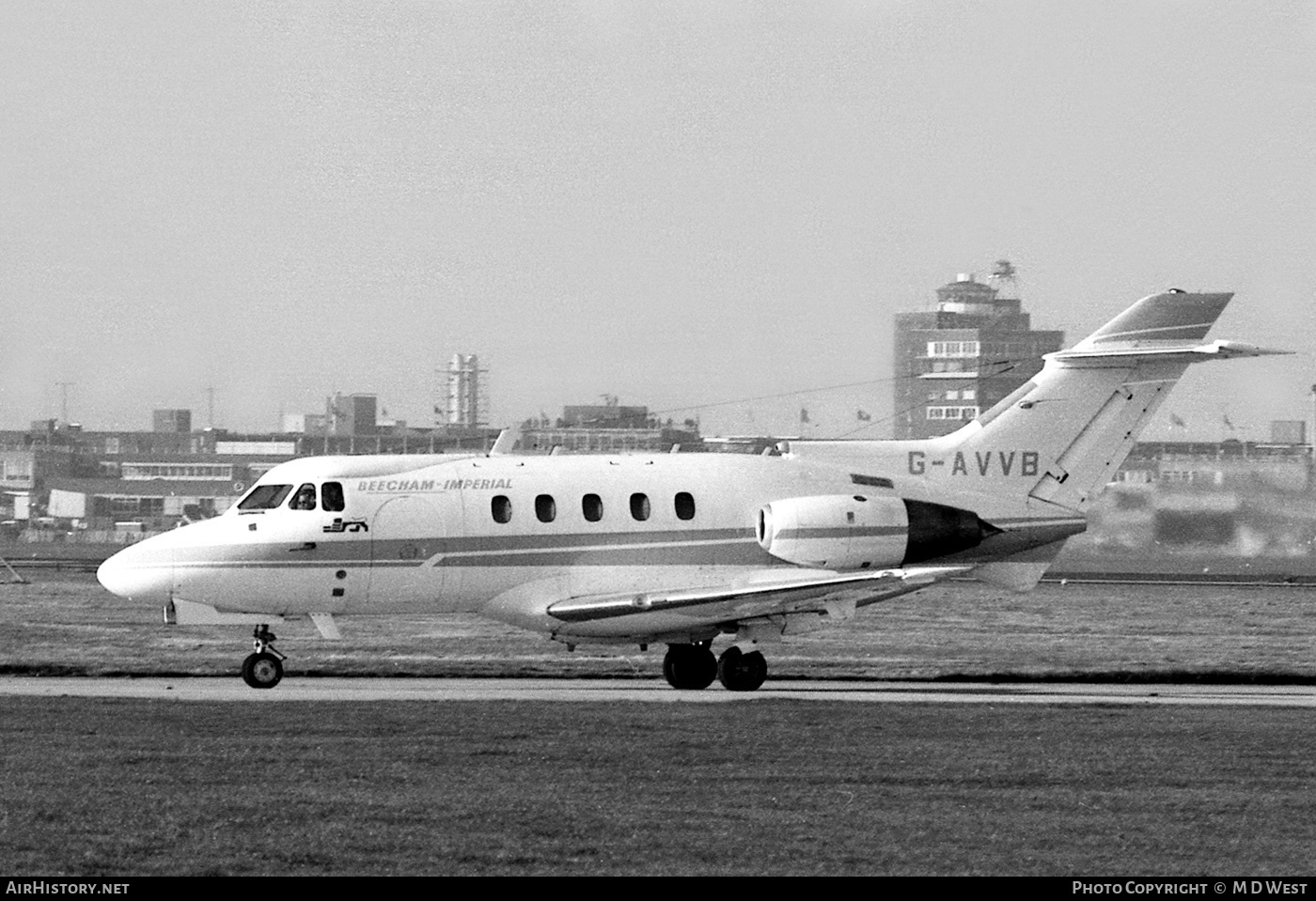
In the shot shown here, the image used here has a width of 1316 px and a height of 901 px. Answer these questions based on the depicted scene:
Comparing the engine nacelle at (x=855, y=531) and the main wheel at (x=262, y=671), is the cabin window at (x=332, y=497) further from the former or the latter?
the engine nacelle at (x=855, y=531)

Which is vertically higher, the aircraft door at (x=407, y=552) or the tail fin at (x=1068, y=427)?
the tail fin at (x=1068, y=427)

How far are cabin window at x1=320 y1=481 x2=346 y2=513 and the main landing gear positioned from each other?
5.40 metres

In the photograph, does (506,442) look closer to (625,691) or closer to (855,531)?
(625,691)

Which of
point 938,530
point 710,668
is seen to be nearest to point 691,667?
point 710,668

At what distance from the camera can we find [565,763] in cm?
2091

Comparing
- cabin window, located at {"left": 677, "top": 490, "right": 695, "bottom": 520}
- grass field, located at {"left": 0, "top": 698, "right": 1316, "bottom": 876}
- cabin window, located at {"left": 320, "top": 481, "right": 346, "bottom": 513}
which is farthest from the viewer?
cabin window, located at {"left": 677, "top": 490, "right": 695, "bottom": 520}

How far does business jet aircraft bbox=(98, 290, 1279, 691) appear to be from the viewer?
30719mm

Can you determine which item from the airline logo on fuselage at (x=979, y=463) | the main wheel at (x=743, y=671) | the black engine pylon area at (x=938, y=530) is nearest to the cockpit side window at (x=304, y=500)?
the main wheel at (x=743, y=671)

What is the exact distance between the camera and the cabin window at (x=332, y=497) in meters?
31.1

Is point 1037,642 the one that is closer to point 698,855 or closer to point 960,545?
point 960,545

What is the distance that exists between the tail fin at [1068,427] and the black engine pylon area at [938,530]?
689 mm

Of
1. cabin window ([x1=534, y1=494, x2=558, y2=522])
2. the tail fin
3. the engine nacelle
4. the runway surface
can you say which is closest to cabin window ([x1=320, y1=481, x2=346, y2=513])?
the runway surface

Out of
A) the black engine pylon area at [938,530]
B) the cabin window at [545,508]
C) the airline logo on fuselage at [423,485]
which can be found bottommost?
the black engine pylon area at [938,530]

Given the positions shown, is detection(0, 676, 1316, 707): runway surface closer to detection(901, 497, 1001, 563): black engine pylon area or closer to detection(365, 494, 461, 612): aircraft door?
detection(365, 494, 461, 612): aircraft door
